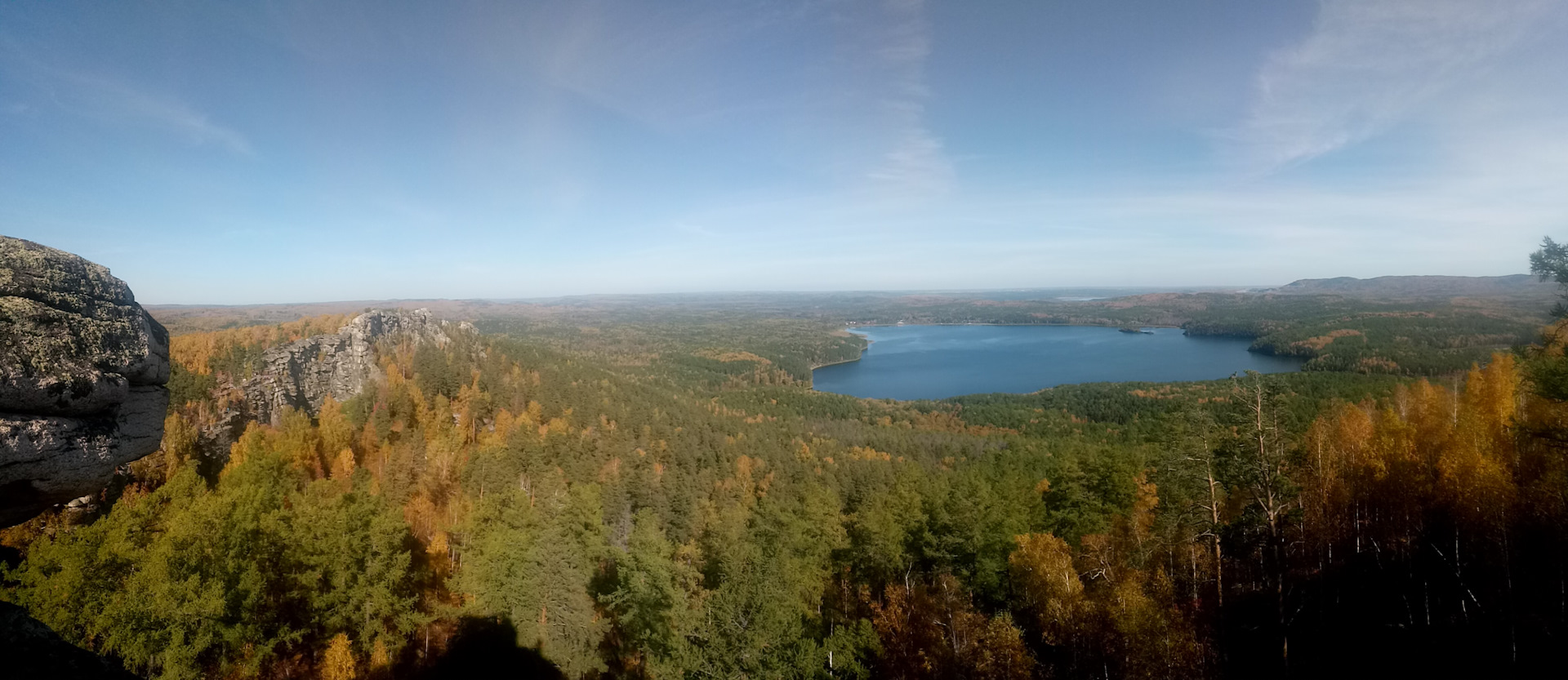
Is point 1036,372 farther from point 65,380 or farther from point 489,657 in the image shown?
point 65,380

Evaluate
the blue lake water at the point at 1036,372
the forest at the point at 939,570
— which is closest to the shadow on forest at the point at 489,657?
the forest at the point at 939,570

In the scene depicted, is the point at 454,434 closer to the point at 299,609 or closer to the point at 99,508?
the point at 99,508

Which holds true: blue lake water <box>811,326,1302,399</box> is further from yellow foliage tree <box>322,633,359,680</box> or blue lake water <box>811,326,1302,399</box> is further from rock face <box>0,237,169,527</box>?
rock face <box>0,237,169,527</box>

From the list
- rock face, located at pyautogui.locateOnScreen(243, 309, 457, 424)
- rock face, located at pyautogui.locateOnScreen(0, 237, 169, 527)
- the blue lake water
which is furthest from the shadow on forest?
the blue lake water

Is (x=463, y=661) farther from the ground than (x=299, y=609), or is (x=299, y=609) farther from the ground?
(x=299, y=609)

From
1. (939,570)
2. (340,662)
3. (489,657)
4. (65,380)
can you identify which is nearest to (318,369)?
(489,657)

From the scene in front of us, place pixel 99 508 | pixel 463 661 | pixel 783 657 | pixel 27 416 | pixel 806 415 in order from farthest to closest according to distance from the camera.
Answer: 1. pixel 806 415
2. pixel 99 508
3. pixel 463 661
4. pixel 783 657
5. pixel 27 416

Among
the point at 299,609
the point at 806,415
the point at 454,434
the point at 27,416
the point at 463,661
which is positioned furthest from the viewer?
the point at 806,415

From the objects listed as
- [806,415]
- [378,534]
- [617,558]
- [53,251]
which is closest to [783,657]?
[617,558]
